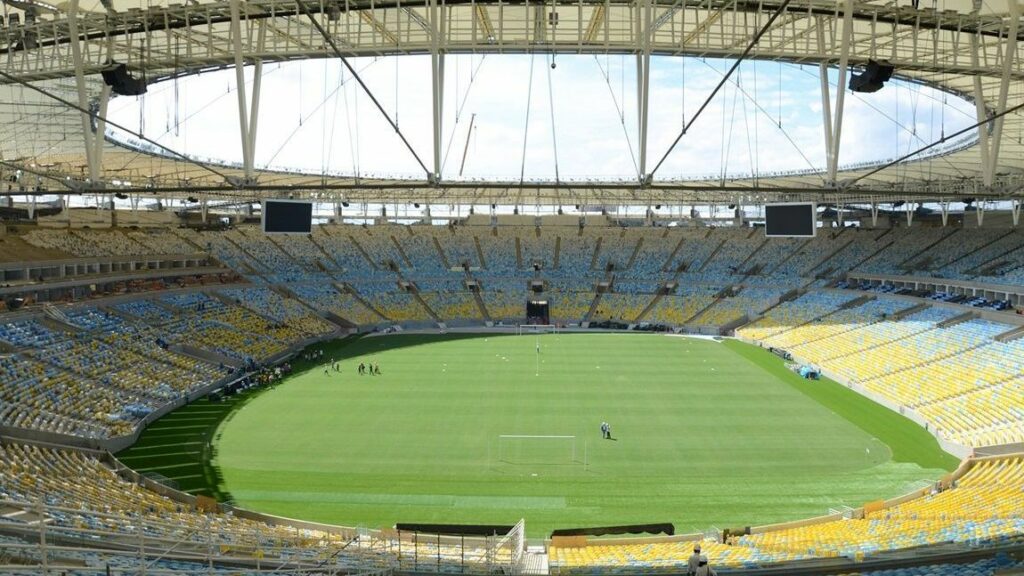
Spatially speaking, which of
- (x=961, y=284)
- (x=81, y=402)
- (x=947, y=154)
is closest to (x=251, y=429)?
→ (x=81, y=402)

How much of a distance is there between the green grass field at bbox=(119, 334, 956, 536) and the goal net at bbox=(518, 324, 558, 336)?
44.3ft

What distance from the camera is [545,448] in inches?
840

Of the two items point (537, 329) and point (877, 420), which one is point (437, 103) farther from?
point (537, 329)

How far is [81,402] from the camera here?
2214cm

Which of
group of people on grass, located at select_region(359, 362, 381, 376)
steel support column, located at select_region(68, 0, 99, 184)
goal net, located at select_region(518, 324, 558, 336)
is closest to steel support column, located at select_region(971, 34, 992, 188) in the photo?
steel support column, located at select_region(68, 0, 99, 184)

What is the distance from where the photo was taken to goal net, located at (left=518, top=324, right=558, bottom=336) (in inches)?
1852

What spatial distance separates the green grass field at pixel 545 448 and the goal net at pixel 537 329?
531 inches

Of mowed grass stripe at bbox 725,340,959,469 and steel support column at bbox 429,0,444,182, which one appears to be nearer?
steel support column at bbox 429,0,444,182

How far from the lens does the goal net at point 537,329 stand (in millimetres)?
47031

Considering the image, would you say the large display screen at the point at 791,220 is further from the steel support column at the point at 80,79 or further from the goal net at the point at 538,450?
the steel support column at the point at 80,79

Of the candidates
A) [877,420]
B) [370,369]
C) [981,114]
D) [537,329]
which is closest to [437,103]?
[981,114]

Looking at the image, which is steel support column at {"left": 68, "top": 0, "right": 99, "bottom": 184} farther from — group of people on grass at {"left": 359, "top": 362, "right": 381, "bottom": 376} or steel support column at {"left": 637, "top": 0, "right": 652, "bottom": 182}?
group of people on grass at {"left": 359, "top": 362, "right": 381, "bottom": 376}

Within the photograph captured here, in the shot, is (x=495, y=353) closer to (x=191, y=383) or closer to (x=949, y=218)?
(x=191, y=383)

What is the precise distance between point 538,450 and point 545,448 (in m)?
0.26
